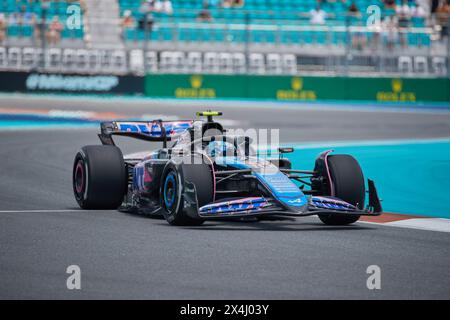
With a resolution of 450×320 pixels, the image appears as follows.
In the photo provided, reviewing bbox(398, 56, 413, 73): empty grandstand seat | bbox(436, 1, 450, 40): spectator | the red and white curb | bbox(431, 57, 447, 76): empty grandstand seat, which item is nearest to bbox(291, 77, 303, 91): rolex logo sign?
bbox(398, 56, 413, 73): empty grandstand seat

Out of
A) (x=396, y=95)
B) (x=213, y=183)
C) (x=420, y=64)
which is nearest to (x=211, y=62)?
(x=396, y=95)

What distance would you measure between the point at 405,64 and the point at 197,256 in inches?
1024

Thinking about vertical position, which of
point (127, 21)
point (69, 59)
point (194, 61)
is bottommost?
point (194, 61)

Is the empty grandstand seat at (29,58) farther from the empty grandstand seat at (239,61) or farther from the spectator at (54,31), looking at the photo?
the empty grandstand seat at (239,61)

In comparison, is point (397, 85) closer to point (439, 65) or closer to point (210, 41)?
point (439, 65)

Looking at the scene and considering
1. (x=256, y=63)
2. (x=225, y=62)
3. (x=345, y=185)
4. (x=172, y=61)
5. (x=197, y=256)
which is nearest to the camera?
(x=197, y=256)

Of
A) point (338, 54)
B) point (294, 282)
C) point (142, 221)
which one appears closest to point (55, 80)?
point (338, 54)

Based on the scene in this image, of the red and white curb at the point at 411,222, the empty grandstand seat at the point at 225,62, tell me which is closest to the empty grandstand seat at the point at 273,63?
the empty grandstand seat at the point at 225,62

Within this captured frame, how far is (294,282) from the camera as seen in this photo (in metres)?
6.89

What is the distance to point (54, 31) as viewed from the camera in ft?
101

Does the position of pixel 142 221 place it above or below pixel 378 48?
below

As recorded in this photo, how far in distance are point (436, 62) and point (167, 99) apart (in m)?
9.38
